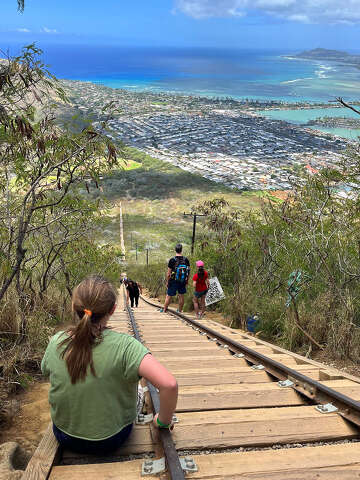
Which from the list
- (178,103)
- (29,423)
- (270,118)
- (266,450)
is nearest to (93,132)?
(29,423)

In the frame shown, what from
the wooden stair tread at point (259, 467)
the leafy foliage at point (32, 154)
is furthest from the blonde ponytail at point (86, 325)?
the leafy foliage at point (32, 154)

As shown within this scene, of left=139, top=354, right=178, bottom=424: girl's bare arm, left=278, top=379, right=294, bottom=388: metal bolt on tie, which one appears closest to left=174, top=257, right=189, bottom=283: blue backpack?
left=278, top=379, right=294, bottom=388: metal bolt on tie

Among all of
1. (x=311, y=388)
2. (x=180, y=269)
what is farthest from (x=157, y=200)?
(x=311, y=388)

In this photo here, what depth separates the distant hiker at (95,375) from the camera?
205 centimetres

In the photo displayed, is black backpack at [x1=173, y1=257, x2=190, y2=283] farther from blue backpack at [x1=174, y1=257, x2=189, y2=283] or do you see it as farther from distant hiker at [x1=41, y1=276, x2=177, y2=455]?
distant hiker at [x1=41, y1=276, x2=177, y2=455]

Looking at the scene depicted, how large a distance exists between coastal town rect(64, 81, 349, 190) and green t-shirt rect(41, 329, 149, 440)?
65843mm

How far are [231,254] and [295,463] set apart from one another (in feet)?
38.9

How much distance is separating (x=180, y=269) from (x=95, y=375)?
20.6 ft

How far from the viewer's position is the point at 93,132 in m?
5.05

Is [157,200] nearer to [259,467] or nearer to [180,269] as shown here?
[180,269]

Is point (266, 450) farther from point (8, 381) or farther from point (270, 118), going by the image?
point (270, 118)

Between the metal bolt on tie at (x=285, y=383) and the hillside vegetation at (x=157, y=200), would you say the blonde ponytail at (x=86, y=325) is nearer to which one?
the metal bolt on tie at (x=285, y=383)

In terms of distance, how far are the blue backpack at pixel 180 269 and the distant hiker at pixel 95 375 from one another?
6106 millimetres

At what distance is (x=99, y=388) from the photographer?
6.94 ft
